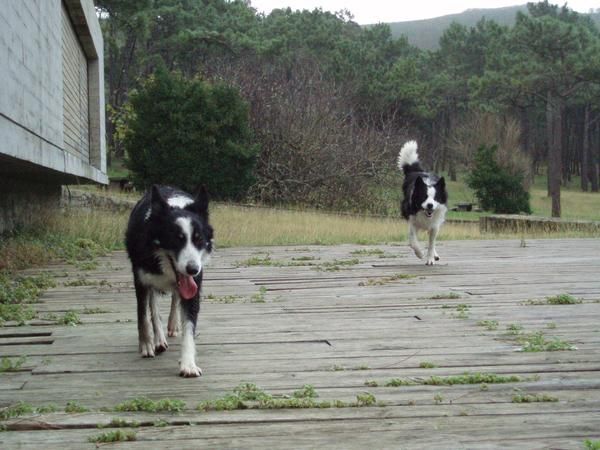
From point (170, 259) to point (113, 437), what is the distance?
1644mm

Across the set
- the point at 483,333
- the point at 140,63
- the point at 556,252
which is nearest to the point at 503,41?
the point at 140,63

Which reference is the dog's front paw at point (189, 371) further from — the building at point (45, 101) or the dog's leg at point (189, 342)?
the building at point (45, 101)

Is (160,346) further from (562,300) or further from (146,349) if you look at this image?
(562,300)

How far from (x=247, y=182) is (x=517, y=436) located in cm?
2070

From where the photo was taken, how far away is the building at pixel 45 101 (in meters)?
7.93

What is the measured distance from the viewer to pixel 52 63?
11.9m

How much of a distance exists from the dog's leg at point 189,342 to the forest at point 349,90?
59.1 feet

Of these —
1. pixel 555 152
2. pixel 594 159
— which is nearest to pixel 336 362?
pixel 555 152

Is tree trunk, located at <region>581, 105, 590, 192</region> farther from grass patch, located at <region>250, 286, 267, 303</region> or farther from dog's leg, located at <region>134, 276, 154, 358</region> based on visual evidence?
dog's leg, located at <region>134, 276, 154, 358</region>

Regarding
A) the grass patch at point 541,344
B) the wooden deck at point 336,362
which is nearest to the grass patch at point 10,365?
the wooden deck at point 336,362

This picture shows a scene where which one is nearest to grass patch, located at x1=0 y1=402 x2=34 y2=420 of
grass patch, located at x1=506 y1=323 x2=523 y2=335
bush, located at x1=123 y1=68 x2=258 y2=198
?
grass patch, located at x1=506 y1=323 x2=523 y2=335

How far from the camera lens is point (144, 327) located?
4.53 m

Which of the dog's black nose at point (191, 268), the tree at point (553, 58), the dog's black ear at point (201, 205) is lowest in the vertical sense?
the dog's black nose at point (191, 268)

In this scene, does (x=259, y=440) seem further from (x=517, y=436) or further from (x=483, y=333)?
A: (x=483, y=333)
